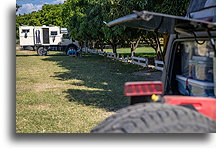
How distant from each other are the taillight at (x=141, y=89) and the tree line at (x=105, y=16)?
1625 millimetres

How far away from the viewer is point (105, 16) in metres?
15.0

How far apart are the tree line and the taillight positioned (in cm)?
163

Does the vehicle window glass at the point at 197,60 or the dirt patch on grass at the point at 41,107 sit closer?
the vehicle window glass at the point at 197,60

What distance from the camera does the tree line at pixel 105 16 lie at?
10.7m

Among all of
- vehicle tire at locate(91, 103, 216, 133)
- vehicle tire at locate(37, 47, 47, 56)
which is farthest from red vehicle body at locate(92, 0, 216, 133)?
vehicle tire at locate(37, 47, 47, 56)

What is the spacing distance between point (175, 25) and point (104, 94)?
240 inches

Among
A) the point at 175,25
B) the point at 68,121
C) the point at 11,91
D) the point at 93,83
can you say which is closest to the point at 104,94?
the point at 93,83

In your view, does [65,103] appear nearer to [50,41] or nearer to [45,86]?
[45,86]

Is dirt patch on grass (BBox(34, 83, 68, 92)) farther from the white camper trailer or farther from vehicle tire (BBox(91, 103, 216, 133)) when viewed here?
A: the white camper trailer

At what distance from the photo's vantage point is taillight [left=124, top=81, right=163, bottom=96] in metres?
2.61

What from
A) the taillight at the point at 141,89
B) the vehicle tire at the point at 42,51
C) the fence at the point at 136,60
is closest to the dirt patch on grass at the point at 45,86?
the fence at the point at 136,60

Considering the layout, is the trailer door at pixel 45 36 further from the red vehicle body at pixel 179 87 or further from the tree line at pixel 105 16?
the red vehicle body at pixel 179 87

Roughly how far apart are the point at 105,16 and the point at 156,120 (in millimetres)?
13027

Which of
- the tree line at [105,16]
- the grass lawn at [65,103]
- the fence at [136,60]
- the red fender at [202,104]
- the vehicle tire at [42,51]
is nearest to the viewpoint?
the red fender at [202,104]
